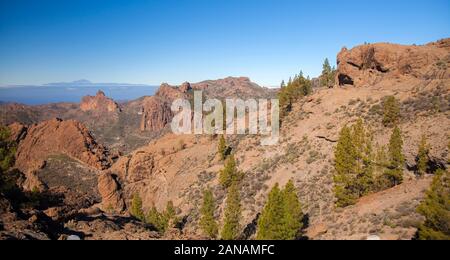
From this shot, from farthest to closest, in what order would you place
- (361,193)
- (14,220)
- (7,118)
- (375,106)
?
(7,118) < (375,106) < (361,193) < (14,220)

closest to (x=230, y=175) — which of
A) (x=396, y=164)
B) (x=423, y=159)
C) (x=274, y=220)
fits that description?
(x=396, y=164)

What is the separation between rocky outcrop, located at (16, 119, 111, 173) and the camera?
95.8 meters

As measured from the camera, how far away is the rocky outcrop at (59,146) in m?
95.8

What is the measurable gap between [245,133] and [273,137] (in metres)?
10.3

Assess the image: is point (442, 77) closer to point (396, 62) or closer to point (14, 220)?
point (396, 62)

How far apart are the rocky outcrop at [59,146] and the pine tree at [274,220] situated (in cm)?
7897

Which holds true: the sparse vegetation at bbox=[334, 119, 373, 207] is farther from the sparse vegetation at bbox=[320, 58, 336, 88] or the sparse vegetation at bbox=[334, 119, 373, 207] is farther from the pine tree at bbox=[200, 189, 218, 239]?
the sparse vegetation at bbox=[320, 58, 336, 88]

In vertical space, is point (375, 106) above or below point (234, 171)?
above

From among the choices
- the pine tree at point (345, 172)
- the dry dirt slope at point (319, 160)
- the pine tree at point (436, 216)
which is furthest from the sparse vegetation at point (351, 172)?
the pine tree at point (436, 216)

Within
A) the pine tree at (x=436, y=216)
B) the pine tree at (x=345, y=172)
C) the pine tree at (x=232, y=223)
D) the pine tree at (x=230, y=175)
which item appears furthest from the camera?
the pine tree at (x=230, y=175)

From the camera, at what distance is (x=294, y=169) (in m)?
44.8

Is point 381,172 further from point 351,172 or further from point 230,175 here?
point 230,175

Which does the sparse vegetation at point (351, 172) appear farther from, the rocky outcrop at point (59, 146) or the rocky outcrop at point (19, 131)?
the rocky outcrop at point (19, 131)
